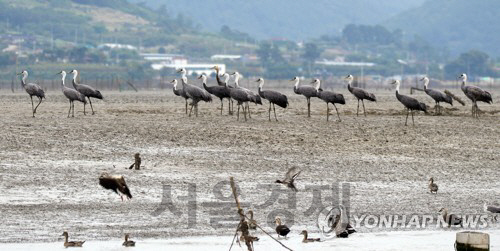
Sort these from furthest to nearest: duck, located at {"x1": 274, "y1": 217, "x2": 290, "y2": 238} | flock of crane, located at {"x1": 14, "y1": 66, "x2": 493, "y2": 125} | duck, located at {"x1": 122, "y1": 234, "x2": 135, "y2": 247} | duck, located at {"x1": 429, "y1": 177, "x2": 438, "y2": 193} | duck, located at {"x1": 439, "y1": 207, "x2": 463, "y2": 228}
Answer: flock of crane, located at {"x1": 14, "y1": 66, "x2": 493, "y2": 125} → duck, located at {"x1": 429, "y1": 177, "x2": 438, "y2": 193} → duck, located at {"x1": 439, "y1": 207, "x2": 463, "y2": 228} → duck, located at {"x1": 274, "y1": 217, "x2": 290, "y2": 238} → duck, located at {"x1": 122, "y1": 234, "x2": 135, "y2": 247}

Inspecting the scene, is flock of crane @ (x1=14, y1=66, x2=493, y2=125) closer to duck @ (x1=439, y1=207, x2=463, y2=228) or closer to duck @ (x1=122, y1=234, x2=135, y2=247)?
duck @ (x1=439, y1=207, x2=463, y2=228)

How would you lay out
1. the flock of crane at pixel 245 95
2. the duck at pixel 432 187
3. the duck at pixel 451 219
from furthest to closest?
1. the flock of crane at pixel 245 95
2. the duck at pixel 432 187
3. the duck at pixel 451 219

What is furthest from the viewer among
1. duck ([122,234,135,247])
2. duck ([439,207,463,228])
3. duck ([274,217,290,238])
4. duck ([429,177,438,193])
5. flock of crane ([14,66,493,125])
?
flock of crane ([14,66,493,125])

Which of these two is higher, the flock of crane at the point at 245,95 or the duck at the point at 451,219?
the flock of crane at the point at 245,95

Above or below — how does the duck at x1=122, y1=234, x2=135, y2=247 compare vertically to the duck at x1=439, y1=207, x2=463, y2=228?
below

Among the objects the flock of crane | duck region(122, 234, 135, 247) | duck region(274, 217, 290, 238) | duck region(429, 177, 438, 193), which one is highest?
the flock of crane

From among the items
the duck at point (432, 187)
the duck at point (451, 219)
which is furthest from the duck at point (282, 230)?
the duck at point (432, 187)

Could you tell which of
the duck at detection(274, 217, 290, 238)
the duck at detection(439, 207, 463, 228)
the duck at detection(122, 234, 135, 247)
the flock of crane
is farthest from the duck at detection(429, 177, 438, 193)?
the flock of crane

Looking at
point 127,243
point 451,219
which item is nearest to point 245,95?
point 451,219

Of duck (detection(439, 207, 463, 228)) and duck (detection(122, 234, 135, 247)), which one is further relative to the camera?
duck (detection(439, 207, 463, 228))

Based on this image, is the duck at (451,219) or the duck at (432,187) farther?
the duck at (432,187)

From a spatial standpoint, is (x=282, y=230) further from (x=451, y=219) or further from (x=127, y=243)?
(x=451, y=219)

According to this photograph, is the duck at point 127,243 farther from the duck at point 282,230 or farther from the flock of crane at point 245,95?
the flock of crane at point 245,95

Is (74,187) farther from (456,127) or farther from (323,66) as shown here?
(323,66)
